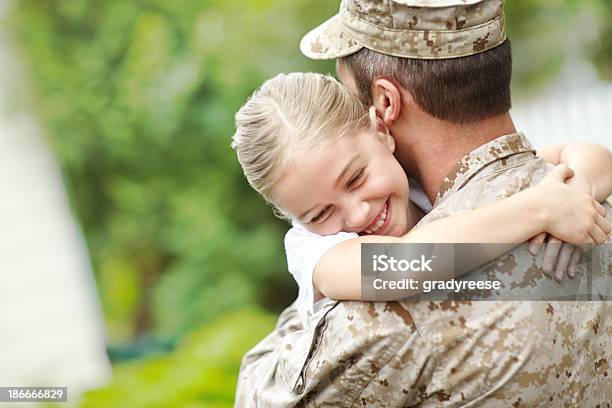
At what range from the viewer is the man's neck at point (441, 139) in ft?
6.95

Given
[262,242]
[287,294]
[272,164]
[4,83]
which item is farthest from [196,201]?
[272,164]

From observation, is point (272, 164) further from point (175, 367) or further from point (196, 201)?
point (196, 201)

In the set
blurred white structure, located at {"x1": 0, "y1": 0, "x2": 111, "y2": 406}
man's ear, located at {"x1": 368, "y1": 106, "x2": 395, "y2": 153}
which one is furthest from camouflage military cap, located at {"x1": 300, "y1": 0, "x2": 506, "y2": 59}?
blurred white structure, located at {"x1": 0, "y1": 0, "x2": 111, "y2": 406}

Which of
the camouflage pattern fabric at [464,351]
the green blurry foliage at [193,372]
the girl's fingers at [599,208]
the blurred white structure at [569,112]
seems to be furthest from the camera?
the blurred white structure at [569,112]

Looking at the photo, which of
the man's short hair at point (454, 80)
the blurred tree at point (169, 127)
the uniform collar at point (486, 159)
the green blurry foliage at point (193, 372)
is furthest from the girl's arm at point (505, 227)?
the blurred tree at point (169, 127)

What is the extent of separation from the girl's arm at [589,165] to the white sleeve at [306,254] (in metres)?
0.55

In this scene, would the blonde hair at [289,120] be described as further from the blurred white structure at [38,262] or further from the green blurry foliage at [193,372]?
the blurred white structure at [38,262]

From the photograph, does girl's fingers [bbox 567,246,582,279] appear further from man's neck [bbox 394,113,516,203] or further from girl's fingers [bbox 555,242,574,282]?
man's neck [bbox 394,113,516,203]

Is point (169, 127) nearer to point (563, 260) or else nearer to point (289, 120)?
point (289, 120)

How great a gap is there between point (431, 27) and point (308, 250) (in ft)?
1.90

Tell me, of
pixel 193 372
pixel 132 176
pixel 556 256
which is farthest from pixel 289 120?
pixel 132 176

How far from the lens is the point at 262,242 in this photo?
21.1 ft

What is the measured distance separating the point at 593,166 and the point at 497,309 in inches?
23.1

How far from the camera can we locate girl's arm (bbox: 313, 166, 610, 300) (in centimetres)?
185
